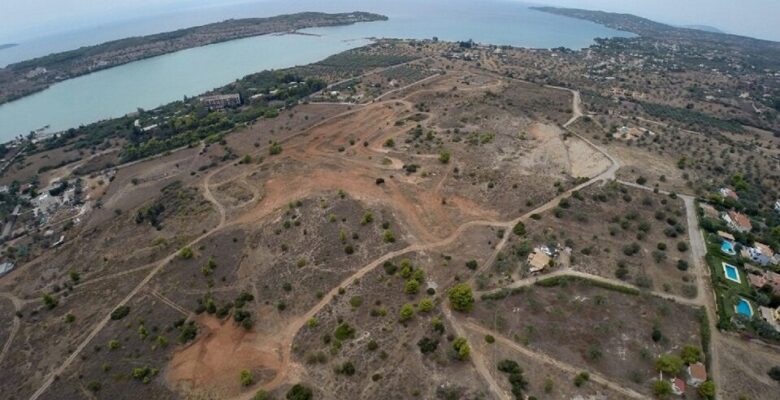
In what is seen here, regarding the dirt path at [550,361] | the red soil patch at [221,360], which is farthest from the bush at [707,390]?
the red soil patch at [221,360]

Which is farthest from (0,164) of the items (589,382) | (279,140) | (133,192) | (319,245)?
(589,382)

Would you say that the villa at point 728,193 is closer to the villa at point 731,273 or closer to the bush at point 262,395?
the villa at point 731,273

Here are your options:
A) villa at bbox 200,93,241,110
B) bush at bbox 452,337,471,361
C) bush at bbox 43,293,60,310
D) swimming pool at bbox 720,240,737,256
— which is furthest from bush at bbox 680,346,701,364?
villa at bbox 200,93,241,110

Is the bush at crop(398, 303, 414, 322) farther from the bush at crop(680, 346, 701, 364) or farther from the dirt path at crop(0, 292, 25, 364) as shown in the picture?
the dirt path at crop(0, 292, 25, 364)

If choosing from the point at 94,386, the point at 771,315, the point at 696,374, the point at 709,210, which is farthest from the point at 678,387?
the point at 94,386

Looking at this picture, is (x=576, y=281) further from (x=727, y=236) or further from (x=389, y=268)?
(x=727, y=236)

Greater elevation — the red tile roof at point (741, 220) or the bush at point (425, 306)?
the red tile roof at point (741, 220)

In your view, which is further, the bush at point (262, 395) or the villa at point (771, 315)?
the villa at point (771, 315)
